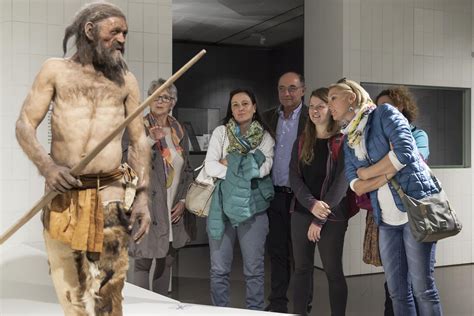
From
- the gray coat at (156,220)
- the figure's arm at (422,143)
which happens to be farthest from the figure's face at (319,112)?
the gray coat at (156,220)

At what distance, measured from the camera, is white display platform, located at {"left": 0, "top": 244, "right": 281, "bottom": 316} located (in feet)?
8.85

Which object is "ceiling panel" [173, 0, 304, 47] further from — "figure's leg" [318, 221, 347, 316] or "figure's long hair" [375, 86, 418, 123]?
"figure's leg" [318, 221, 347, 316]

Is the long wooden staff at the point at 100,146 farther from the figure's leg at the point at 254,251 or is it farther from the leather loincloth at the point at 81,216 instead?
the figure's leg at the point at 254,251

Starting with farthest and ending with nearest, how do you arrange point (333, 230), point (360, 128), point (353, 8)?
point (353, 8), point (333, 230), point (360, 128)

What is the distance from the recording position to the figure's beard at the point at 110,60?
62.7 inches

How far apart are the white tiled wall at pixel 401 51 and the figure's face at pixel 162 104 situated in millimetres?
2092

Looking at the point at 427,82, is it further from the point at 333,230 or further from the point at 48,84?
the point at 48,84

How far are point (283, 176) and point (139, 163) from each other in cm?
168

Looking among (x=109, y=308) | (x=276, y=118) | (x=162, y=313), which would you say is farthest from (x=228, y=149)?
(x=109, y=308)

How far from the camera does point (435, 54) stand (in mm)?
5230

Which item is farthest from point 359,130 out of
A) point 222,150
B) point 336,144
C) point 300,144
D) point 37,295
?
point 37,295

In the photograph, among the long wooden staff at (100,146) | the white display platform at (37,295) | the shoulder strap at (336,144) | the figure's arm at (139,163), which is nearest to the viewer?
the long wooden staff at (100,146)

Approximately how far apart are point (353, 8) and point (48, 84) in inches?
147

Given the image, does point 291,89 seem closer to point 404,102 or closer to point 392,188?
point 404,102
